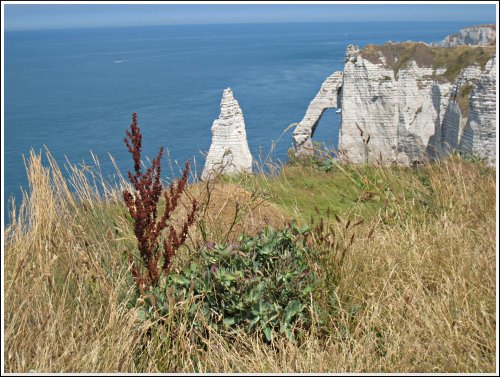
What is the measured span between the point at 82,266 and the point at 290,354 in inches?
56.4

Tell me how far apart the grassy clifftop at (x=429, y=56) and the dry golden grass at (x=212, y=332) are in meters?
22.0

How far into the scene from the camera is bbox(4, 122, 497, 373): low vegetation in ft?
11.2

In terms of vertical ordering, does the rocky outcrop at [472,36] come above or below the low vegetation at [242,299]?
below

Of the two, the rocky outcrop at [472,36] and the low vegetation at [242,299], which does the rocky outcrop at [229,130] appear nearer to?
the low vegetation at [242,299]

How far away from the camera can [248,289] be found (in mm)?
3941

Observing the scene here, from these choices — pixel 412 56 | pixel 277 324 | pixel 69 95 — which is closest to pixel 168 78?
pixel 69 95

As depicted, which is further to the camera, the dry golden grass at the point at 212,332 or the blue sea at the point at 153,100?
the blue sea at the point at 153,100

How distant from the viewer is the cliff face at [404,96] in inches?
1028

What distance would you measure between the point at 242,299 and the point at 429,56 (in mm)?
26086

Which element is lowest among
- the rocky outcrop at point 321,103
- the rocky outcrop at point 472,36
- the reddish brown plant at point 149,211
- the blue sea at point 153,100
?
the blue sea at point 153,100

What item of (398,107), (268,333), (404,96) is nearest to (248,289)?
(268,333)

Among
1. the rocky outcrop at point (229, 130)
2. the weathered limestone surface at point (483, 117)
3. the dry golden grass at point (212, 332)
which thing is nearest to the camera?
the dry golden grass at point (212, 332)

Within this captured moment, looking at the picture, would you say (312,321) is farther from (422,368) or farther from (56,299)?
(56,299)

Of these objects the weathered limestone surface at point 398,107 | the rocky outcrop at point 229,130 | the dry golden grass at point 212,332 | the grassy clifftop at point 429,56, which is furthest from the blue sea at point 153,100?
the dry golden grass at point 212,332
